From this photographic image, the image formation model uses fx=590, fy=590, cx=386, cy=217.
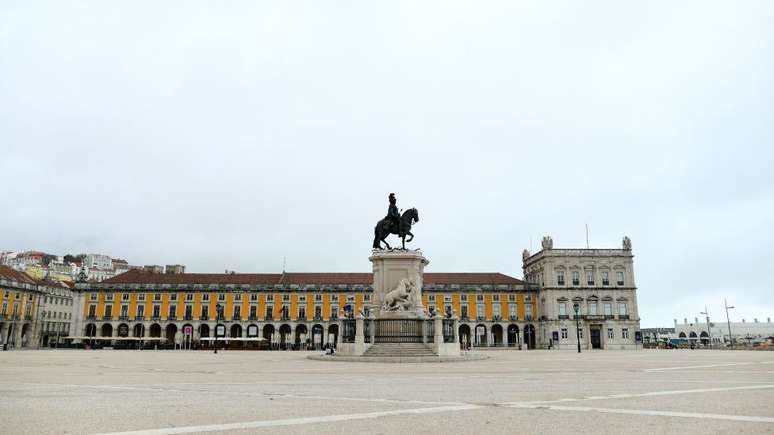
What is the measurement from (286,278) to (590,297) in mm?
43621

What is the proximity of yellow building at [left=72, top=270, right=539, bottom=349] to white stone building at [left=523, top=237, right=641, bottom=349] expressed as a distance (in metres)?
5.04

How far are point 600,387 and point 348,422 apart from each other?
657 centimetres

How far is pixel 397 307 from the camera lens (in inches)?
1091

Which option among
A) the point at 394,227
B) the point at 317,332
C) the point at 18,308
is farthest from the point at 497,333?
the point at 18,308

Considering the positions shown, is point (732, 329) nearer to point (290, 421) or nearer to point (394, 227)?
point (394, 227)

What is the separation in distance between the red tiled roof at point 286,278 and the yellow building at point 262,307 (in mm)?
414

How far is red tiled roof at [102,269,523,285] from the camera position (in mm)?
86312

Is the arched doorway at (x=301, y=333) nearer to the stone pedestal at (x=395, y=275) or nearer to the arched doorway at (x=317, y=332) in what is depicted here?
the arched doorway at (x=317, y=332)

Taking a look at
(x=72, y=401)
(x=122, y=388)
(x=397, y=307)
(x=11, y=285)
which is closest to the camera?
(x=72, y=401)

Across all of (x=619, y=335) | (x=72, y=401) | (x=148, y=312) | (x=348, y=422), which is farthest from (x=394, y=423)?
(x=148, y=312)

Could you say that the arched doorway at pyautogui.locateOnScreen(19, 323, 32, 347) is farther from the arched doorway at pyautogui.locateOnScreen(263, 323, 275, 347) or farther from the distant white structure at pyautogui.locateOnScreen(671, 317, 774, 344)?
the distant white structure at pyautogui.locateOnScreen(671, 317, 774, 344)

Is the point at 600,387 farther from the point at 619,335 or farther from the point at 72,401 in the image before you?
the point at 619,335

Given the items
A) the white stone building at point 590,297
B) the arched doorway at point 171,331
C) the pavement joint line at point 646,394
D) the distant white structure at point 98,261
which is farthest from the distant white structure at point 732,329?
the distant white structure at point 98,261

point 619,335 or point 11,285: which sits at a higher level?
point 11,285
